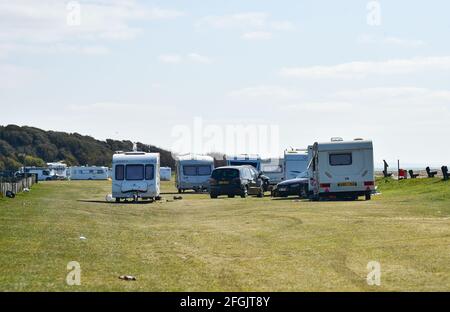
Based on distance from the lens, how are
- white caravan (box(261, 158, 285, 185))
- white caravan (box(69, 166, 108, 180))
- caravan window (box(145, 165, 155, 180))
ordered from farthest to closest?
white caravan (box(69, 166, 108, 180))
white caravan (box(261, 158, 285, 185))
caravan window (box(145, 165, 155, 180))

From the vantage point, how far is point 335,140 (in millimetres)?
42844

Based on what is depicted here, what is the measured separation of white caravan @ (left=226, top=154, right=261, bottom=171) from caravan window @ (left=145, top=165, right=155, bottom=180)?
1564 centimetres

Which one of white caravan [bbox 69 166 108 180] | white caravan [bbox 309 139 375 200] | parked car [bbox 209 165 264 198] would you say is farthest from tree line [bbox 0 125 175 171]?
white caravan [bbox 309 139 375 200]

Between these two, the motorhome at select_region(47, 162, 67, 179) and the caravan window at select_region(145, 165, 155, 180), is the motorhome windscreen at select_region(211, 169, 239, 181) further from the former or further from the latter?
the motorhome at select_region(47, 162, 67, 179)

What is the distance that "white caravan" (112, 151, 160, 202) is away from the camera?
45.1 meters

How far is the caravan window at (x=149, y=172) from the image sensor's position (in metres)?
45.5

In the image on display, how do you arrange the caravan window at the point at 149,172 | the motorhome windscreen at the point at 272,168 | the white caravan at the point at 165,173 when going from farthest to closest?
1. the white caravan at the point at 165,173
2. the motorhome windscreen at the point at 272,168
3. the caravan window at the point at 149,172

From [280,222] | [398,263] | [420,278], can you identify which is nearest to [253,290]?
[420,278]

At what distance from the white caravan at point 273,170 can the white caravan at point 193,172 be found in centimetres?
381

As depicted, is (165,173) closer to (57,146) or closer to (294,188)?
(294,188)

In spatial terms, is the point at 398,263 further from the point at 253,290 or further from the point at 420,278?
the point at 253,290

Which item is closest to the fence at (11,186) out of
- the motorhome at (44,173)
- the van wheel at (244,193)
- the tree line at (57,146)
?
the van wheel at (244,193)

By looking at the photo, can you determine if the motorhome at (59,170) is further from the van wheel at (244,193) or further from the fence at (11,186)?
the van wheel at (244,193)
